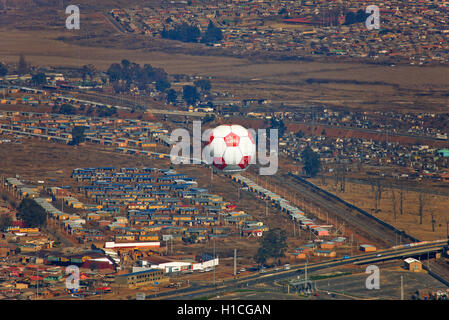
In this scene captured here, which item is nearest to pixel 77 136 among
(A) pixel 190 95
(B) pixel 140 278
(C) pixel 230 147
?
(A) pixel 190 95

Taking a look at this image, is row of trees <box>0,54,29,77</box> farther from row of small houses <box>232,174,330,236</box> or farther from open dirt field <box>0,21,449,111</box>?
row of small houses <box>232,174,330,236</box>

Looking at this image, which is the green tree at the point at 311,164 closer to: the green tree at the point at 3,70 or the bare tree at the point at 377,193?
the bare tree at the point at 377,193

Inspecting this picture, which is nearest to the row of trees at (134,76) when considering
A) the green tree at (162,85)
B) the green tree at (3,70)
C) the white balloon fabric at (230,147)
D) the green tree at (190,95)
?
the green tree at (162,85)

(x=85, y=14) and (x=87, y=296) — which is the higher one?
(x=85, y=14)

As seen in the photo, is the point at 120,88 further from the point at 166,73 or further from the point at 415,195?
the point at 415,195

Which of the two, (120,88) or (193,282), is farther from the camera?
(120,88)

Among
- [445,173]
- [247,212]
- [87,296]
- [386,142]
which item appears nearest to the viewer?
[87,296]

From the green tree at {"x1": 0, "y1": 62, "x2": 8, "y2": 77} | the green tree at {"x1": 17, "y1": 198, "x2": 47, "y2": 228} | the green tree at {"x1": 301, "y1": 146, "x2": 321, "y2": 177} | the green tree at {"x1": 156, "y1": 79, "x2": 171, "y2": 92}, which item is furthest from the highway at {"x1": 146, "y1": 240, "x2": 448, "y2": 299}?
the green tree at {"x1": 0, "y1": 62, "x2": 8, "y2": 77}

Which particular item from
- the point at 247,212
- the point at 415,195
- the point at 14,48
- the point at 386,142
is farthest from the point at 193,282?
the point at 14,48
